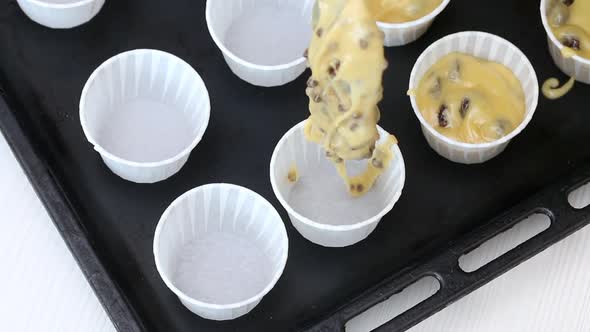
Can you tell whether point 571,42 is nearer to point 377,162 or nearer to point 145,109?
point 377,162

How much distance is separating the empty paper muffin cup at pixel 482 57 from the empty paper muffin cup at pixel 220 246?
35 centimetres

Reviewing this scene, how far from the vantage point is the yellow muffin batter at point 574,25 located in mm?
2252

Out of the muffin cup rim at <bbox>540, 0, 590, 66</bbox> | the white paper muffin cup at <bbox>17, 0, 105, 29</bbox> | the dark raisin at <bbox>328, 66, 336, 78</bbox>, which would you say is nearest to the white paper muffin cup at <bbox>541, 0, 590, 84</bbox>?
the muffin cup rim at <bbox>540, 0, 590, 66</bbox>

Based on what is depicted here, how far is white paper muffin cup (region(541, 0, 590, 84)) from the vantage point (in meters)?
2.23

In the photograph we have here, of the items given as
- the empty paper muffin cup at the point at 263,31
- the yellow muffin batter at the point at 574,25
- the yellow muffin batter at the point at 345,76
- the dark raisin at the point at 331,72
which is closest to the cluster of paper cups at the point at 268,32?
the empty paper muffin cup at the point at 263,31

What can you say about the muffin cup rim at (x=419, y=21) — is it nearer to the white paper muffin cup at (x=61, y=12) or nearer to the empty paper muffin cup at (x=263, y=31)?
the empty paper muffin cup at (x=263, y=31)

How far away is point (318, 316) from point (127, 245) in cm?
38

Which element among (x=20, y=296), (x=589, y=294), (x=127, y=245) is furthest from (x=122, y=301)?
(x=589, y=294)

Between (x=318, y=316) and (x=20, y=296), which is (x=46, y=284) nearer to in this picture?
(x=20, y=296)

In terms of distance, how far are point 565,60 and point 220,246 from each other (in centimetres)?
77

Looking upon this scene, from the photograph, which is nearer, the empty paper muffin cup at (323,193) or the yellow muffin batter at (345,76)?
the yellow muffin batter at (345,76)

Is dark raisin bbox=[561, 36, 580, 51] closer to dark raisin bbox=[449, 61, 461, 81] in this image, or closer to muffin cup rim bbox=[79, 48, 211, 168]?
dark raisin bbox=[449, 61, 461, 81]

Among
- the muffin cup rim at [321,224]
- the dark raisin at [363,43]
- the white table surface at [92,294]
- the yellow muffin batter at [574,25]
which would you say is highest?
the dark raisin at [363,43]

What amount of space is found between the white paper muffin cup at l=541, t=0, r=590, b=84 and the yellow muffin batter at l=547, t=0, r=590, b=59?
0.07 ft
